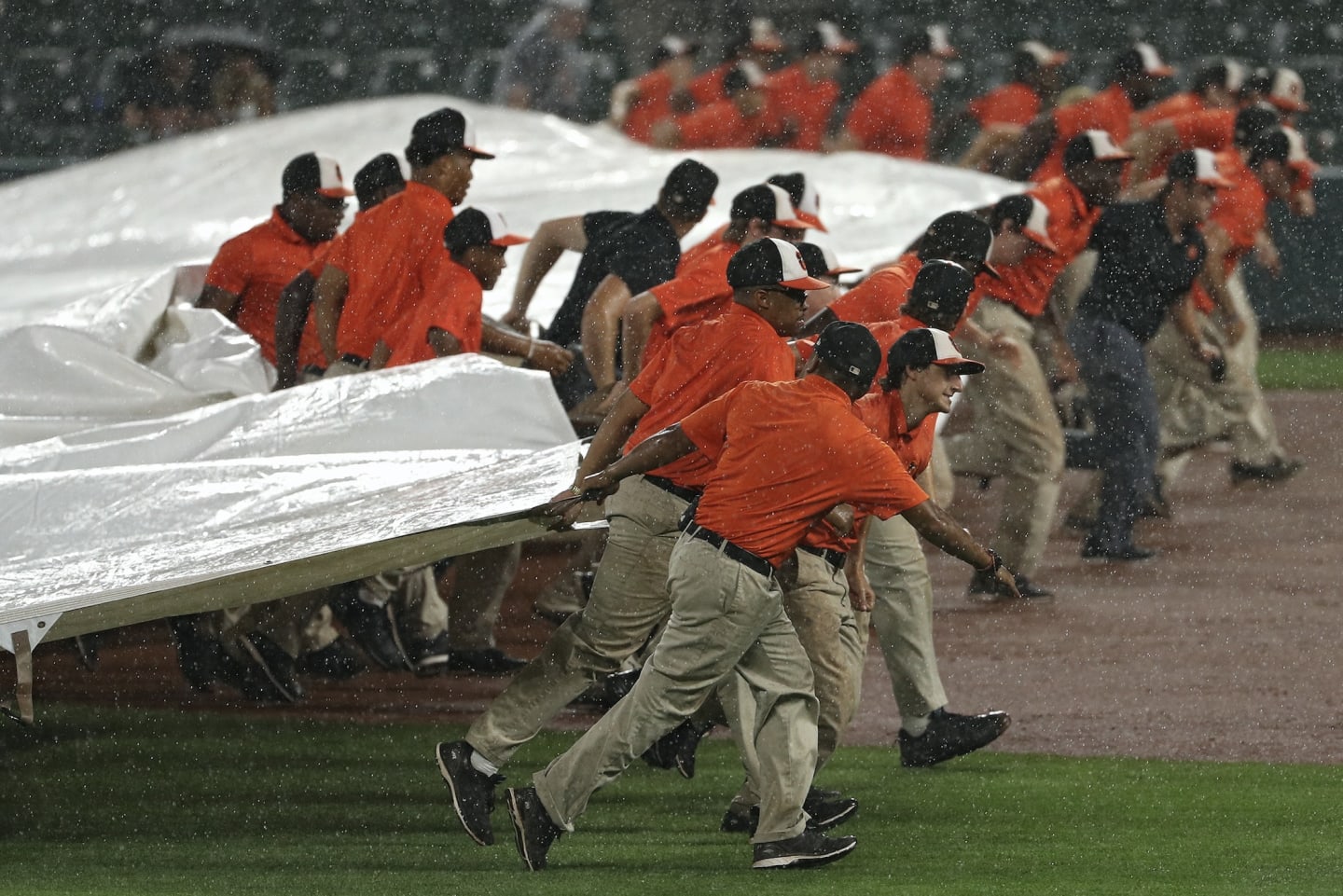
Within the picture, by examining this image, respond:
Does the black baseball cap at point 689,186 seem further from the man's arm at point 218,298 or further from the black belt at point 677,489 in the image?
the black belt at point 677,489

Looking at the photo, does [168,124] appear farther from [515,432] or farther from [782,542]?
[782,542]

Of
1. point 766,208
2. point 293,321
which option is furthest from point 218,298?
point 766,208

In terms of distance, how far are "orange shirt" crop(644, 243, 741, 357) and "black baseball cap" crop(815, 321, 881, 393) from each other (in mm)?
1477

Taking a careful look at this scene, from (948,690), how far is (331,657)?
8.72 ft

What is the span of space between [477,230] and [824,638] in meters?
2.36

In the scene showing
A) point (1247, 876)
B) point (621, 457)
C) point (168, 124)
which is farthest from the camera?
point (168, 124)

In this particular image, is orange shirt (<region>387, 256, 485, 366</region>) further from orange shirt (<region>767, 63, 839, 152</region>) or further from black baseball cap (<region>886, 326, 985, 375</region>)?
orange shirt (<region>767, 63, 839, 152</region>)

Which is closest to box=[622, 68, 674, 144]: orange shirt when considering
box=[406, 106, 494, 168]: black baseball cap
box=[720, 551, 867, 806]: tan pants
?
box=[406, 106, 494, 168]: black baseball cap

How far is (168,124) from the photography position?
2002cm

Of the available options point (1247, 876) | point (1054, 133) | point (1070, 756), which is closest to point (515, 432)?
point (1070, 756)

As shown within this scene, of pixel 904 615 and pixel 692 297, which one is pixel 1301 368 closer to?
pixel 904 615

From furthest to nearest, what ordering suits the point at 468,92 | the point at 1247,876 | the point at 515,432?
the point at 468,92, the point at 515,432, the point at 1247,876

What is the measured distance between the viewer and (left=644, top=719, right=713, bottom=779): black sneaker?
774cm

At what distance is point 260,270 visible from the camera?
9680 millimetres
